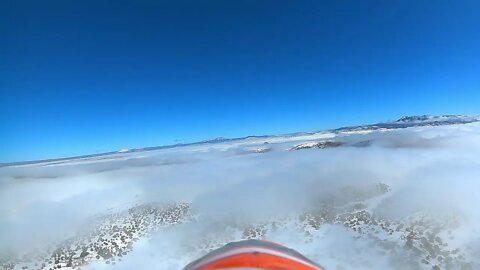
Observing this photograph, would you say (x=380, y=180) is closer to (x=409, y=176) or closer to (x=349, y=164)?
(x=409, y=176)

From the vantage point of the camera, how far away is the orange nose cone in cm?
354

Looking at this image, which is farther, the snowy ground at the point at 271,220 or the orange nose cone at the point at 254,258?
the snowy ground at the point at 271,220

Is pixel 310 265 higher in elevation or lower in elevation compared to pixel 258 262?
lower

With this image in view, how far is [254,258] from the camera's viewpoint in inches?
140

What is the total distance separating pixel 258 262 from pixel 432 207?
68.2 ft

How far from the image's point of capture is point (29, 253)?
1634 centimetres

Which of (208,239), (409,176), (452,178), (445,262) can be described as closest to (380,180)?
(409,176)

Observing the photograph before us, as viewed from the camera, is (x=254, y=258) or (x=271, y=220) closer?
(x=254, y=258)

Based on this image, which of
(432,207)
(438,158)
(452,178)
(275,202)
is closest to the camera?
(432,207)

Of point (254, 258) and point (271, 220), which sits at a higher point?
point (254, 258)

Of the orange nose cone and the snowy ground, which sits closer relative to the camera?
the orange nose cone

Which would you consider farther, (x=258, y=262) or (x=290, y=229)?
(x=290, y=229)

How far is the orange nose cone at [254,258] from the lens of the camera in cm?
354

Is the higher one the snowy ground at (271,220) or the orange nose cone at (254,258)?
the orange nose cone at (254,258)
